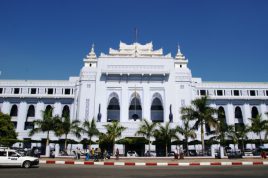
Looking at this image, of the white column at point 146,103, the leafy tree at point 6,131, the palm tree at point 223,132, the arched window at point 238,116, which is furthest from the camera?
the arched window at point 238,116

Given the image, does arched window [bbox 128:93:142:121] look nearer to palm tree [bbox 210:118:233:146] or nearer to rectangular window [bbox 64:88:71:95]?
rectangular window [bbox 64:88:71:95]

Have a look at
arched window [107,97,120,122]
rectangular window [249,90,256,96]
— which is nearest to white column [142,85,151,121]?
arched window [107,97,120,122]

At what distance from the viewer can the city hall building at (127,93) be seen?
194 ft

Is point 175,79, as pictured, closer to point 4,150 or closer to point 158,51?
point 158,51

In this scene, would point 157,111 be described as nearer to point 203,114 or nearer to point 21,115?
point 203,114

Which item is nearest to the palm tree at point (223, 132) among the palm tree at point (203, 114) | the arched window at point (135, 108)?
the palm tree at point (203, 114)

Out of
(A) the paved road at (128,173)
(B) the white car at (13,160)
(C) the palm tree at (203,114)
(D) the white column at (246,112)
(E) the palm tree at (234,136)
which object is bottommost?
(A) the paved road at (128,173)

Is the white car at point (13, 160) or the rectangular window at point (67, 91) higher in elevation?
the rectangular window at point (67, 91)

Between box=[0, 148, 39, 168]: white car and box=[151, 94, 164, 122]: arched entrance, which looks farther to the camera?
box=[151, 94, 164, 122]: arched entrance

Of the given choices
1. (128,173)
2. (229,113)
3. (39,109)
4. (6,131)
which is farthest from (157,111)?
(128,173)

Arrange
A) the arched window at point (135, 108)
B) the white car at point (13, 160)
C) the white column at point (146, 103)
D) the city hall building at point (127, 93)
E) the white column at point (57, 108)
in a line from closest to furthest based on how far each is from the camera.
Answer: the white car at point (13, 160) < the white column at point (146, 103) < the city hall building at point (127, 93) < the arched window at point (135, 108) < the white column at point (57, 108)

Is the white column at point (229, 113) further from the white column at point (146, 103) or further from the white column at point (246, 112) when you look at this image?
the white column at point (146, 103)

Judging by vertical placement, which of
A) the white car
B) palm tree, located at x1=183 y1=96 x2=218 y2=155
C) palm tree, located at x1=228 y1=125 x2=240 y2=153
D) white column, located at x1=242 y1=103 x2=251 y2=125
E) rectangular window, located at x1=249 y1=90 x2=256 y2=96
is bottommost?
the white car

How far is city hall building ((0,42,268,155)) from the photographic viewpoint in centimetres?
5903
